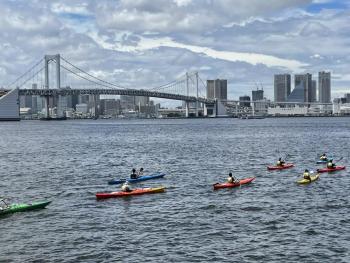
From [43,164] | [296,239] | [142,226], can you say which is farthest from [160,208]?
[43,164]

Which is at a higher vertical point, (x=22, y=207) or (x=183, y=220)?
(x=22, y=207)

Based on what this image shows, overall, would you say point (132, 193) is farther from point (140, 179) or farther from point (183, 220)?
point (183, 220)

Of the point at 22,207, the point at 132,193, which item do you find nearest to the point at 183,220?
the point at 132,193

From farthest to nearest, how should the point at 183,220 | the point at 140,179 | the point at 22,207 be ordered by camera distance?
the point at 140,179
the point at 22,207
the point at 183,220

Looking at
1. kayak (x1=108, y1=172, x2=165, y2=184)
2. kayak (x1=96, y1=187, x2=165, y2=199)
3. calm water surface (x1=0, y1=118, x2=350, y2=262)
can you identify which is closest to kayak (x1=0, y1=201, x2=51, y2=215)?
calm water surface (x1=0, y1=118, x2=350, y2=262)

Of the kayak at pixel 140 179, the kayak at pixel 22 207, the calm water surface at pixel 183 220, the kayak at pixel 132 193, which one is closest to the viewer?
the calm water surface at pixel 183 220

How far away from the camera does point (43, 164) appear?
58500 mm

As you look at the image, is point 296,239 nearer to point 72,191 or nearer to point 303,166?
point 72,191

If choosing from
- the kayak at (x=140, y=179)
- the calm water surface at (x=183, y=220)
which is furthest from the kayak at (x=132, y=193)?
the kayak at (x=140, y=179)

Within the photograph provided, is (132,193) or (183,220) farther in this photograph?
(132,193)

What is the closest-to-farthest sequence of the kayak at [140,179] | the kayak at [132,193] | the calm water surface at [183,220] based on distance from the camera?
the calm water surface at [183,220], the kayak at [132,193], the kayak at [140,179]

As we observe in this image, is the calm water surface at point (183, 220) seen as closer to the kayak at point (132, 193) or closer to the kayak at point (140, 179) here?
the kayak at point (132, 193)

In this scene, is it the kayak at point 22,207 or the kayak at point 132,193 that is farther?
the kayak at point 132,193

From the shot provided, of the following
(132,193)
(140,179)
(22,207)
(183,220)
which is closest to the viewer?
(183,220)
